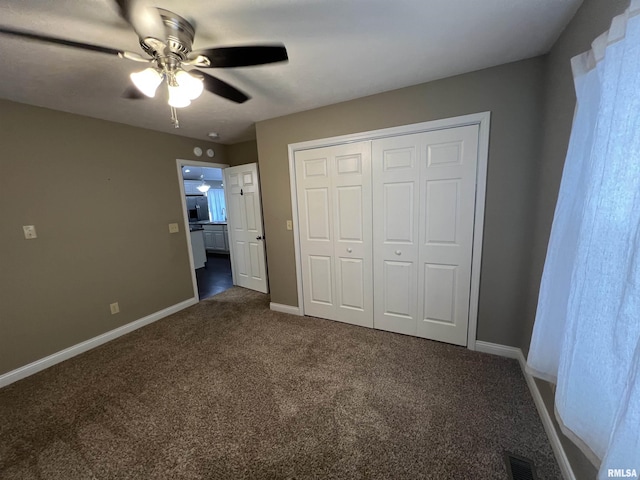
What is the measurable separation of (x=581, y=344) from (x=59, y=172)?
3.83 m

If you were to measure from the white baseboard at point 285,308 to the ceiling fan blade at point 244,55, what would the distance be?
2571mm

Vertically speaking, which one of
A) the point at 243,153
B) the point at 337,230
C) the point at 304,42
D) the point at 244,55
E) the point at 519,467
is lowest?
the point at 519,467

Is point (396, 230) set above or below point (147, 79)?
below

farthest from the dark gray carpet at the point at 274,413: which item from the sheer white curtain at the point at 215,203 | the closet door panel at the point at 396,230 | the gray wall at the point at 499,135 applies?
the sheer white curtain at the point at 215,203

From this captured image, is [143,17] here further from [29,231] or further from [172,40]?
[29,231]

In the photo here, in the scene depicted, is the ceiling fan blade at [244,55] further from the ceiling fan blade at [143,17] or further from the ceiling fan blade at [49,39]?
the ceiling fan blade at [49,39]

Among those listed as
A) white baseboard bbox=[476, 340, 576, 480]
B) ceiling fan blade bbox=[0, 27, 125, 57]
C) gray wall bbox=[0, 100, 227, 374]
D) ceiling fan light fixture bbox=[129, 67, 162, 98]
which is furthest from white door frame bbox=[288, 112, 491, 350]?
gray wall bbox=[0, 100, 227, 374]

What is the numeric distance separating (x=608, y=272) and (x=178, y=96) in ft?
6.24

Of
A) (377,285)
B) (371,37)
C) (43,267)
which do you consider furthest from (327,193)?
(43,267)

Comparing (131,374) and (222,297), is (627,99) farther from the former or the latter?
(222,297)

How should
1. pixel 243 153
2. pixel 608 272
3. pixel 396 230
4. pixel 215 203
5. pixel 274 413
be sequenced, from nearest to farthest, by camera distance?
1. pixel 608 272
2. pixel 274 413
3. pixel 396 230
4. pixel 243 153
5. pixel 215 203

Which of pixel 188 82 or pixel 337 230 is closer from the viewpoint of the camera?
pixel 188 82

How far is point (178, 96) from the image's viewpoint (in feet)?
4.21

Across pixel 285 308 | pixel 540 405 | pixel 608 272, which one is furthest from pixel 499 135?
pixel 285 308
